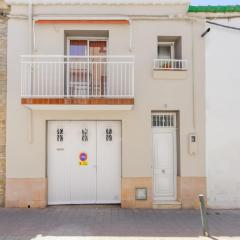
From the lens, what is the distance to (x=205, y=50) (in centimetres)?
930

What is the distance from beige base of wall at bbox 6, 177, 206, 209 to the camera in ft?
29.1

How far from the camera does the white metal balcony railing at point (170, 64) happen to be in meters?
9.18

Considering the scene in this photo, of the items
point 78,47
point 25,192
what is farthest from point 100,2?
point 25,192

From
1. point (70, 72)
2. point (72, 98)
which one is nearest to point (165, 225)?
point (72, 98)

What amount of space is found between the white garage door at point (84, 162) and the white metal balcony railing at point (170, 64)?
2.13 m

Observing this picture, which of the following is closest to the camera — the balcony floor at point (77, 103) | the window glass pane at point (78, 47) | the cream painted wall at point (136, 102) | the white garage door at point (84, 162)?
the balcony floor at point (77, 103)

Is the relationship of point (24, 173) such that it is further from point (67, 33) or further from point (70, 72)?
point (67, 33)

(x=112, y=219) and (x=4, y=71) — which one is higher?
(x=4, y=71)

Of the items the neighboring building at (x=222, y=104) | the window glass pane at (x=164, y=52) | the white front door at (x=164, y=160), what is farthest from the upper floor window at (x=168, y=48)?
the white front door at (x=164, y=160)

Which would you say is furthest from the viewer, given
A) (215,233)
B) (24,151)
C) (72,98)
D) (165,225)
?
(24,151)

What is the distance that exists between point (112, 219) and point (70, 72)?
450cm

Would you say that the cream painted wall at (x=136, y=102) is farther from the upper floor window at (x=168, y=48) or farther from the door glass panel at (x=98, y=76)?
the door glass panel at (x=98, y=76)

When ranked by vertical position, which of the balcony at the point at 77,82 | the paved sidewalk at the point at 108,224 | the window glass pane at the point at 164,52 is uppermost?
the window glass pane at the point at 164,52

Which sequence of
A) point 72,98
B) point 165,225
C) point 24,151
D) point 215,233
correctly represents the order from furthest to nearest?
point 24,151 → point 72,98 → point 165,225 → point 215,233
